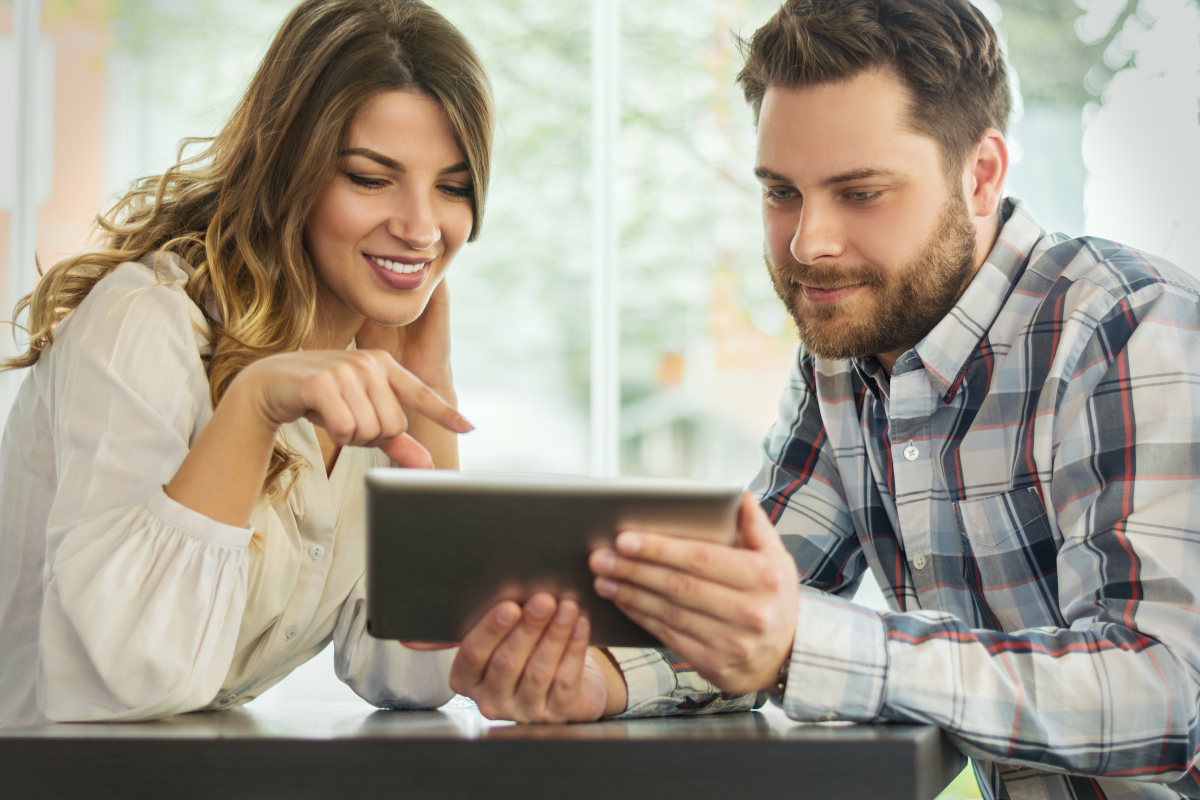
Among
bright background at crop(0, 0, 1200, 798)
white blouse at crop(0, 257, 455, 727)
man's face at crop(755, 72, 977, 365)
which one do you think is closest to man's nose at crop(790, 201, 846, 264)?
man's face at crop(755, 72, 977, 365)

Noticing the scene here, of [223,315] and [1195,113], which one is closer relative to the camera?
[223,315]

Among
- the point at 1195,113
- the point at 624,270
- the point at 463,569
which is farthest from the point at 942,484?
the point at 624,270

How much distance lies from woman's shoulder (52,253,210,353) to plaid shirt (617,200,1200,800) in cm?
71

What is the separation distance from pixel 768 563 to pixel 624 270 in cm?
383

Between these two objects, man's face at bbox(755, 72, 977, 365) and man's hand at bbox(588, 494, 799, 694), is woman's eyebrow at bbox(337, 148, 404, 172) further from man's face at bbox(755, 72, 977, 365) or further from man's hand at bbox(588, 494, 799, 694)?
man's hand at bbox(588, 494, 799, 694)

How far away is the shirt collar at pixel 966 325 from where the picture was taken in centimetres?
133

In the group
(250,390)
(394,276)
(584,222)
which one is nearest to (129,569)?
(250,390)

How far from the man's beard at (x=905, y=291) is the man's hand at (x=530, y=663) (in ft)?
2.37

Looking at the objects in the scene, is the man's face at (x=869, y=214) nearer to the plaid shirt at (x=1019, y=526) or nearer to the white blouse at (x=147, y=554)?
the plaid shirt at (x=1019, y=526)

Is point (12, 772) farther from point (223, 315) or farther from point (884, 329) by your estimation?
point (884, 329)

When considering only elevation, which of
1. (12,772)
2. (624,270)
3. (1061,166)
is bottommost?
(12,772)

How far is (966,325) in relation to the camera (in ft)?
4.38

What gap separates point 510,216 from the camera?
4.58 m

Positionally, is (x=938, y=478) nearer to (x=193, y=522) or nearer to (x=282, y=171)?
(x=193, y=522)
